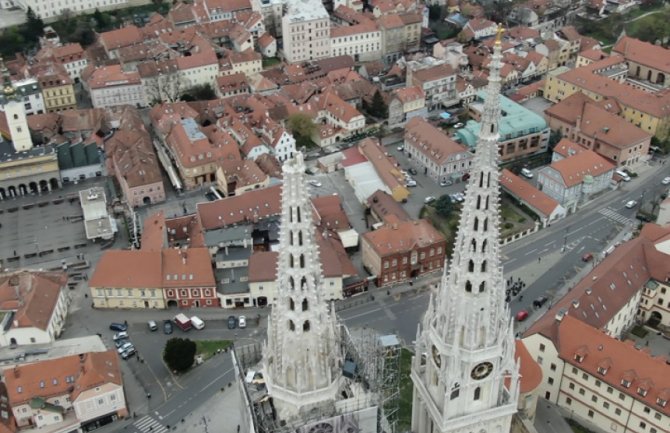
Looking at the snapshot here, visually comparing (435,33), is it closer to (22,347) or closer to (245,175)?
(245,175)

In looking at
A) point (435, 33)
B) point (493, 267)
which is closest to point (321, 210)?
point (493, 267)

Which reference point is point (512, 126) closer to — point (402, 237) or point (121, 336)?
point (402, 237)

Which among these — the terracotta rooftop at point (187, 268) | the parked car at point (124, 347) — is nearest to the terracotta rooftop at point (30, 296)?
the parked car at point (124, 347)

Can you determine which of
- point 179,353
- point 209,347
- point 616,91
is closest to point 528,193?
point 616,91

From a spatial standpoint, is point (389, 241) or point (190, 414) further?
point (389, 241)

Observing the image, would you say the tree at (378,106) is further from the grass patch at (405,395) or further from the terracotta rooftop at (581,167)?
the grass patch at (405,395)

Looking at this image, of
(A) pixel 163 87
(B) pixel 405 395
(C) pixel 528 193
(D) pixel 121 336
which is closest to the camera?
Answer: (B) pixel 405 395

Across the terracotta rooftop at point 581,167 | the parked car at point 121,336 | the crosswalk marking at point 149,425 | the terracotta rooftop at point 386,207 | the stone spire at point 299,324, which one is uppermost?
the stone spire at point 299,324
